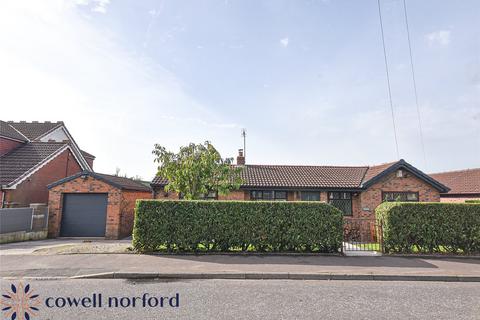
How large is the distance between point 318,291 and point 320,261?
261cm

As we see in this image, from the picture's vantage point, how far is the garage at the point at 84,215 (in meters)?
13.6

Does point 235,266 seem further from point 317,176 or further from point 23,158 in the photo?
point 23,158

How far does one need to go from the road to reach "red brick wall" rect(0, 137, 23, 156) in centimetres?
1456

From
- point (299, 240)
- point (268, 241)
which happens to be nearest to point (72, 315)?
point (268, 241)

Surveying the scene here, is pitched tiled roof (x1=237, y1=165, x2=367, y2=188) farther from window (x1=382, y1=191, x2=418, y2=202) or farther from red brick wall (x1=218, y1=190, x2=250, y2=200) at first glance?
window (x1=382, y1=191, x2=418, y2=202)

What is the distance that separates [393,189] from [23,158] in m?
22.0

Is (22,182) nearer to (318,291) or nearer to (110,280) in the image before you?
(110,280)

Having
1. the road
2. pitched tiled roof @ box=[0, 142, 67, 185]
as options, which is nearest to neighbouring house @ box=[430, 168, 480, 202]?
the road

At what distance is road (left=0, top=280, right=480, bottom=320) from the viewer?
178 inches

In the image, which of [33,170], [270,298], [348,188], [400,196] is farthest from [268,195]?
[33,170]

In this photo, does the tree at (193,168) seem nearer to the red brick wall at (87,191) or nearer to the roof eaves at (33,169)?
the red brick wall at (87,191)

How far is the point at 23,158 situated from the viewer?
16609 millimetres

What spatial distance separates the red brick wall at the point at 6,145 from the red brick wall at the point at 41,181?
114 inches

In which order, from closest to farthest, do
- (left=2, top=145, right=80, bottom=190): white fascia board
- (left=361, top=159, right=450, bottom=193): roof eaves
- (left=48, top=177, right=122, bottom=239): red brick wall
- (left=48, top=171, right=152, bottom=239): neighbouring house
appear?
(left=48, top=177, right=122, bottom=239): red brick wall, (left=48, top=171, right=152, bottom=239): neighbouring house, (left=2, top=145, right=80, bottom=190): white fascia board, (left=361, top=159, right=450, bottom=193): roof eaves
